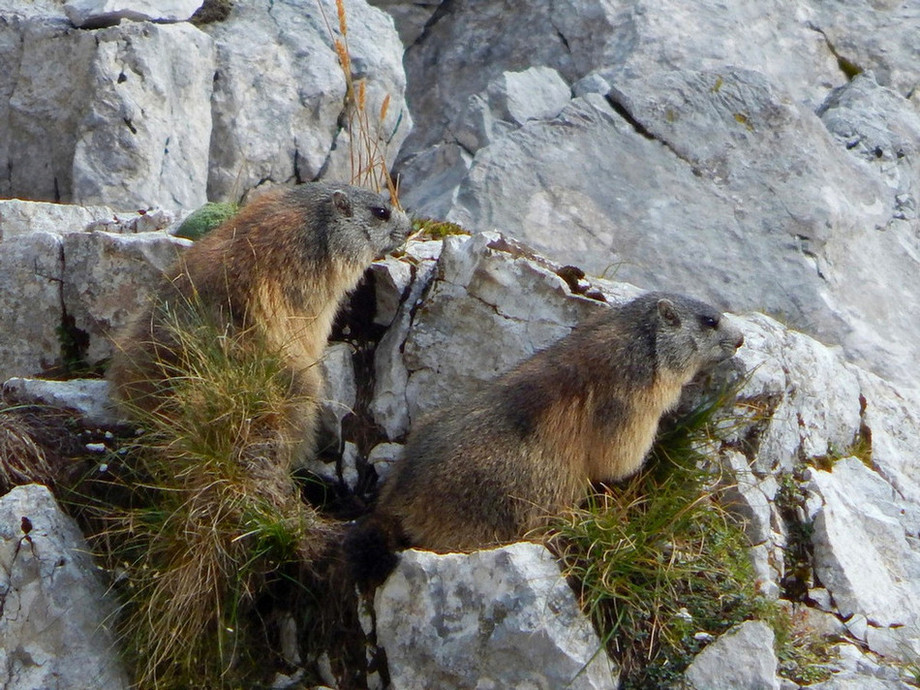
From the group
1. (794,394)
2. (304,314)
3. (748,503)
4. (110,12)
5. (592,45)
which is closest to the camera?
(748,503)

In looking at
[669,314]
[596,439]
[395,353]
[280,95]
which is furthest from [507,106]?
[596,439]

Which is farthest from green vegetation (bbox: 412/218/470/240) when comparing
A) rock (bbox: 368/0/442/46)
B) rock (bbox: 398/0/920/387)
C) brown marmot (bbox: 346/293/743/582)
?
rock (bbox: 368/0/442/46)

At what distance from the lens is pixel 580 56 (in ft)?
46.8

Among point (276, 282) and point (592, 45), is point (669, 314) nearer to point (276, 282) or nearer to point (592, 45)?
point (276, 282)

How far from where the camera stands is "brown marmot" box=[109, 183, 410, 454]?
8789mm

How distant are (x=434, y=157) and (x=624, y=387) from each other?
18.1 feet

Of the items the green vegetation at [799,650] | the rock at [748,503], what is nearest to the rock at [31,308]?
the rock at [748,503]

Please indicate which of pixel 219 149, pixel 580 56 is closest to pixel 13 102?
pixel 219 149

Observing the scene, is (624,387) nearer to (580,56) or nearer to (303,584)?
(303,584)

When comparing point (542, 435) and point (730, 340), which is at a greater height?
point (730, 340)

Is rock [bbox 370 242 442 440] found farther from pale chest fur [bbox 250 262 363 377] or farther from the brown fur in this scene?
the brown fur

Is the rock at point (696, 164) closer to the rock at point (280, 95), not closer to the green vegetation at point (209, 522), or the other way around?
the rock at point (280, 95)

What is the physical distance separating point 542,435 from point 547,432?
39mm

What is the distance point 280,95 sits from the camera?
12523 millimetres
